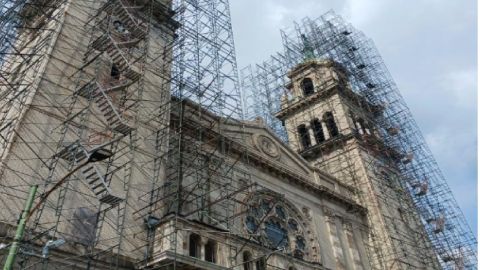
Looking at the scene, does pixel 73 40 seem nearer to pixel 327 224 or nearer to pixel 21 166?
pixel 21 166

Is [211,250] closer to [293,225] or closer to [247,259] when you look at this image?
[247,259]

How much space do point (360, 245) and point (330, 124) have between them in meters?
11.4

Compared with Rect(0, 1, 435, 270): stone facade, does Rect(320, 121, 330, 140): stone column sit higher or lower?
higher

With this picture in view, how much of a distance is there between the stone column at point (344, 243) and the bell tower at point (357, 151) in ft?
7.15

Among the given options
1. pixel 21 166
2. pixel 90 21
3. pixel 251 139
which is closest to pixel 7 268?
pixel 21 166

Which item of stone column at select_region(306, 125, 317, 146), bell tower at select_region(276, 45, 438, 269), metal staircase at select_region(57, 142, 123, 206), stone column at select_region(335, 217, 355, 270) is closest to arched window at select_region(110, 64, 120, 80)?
metal staircase at select_region(57, 142, 123, 206)

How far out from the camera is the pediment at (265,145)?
84.5 feet

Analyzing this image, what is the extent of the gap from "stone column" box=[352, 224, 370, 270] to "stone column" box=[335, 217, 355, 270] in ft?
3.06

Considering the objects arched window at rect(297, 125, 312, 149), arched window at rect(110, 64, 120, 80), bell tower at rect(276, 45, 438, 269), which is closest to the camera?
arched window at rect(110, 64, 120, 80)

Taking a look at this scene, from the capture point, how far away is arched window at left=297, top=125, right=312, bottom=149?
122ft

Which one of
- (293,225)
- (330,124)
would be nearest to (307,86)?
(330,124)

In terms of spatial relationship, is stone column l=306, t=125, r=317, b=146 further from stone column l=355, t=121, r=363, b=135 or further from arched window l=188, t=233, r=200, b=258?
arched window l=188, t=233, r=200, b=258

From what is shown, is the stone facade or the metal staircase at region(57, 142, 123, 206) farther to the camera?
the stone facade

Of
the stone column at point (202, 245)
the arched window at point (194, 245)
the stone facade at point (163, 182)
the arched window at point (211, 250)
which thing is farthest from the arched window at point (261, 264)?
the arched window at point (194, 245)
